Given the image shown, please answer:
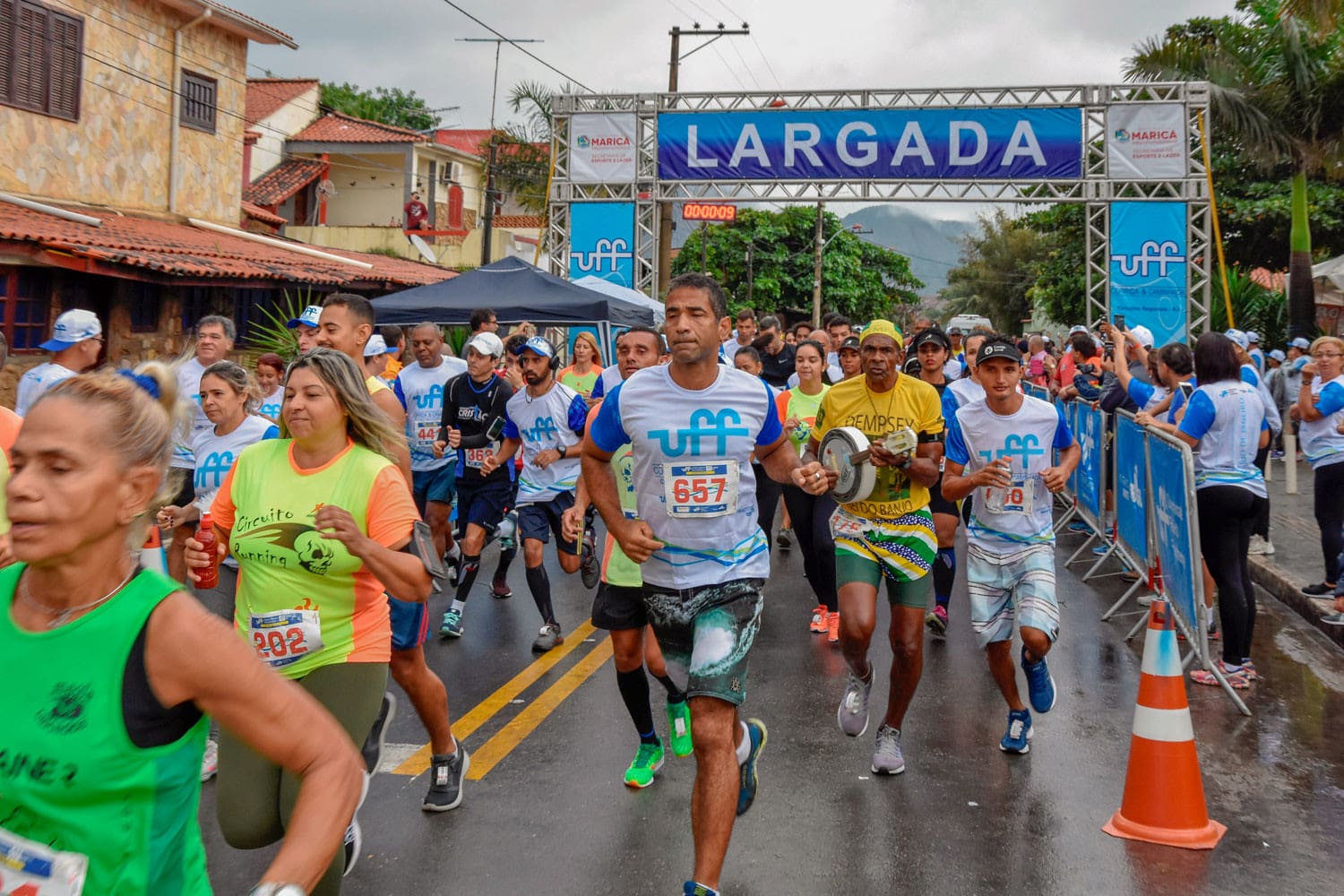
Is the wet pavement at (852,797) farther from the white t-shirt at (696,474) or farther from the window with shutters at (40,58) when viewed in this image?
the window with shutters at (40,58)

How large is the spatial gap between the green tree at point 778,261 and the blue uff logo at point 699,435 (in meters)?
50.3

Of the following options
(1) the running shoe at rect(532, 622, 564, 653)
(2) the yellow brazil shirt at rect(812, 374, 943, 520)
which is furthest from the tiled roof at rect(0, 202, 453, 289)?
(2) the yellow brazil shirt at rect(812, 374, 943, 520)

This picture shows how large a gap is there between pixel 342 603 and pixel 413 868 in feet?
3.86

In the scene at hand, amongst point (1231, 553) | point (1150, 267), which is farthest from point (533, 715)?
point (1150, 267)

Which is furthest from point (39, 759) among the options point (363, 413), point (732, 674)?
point (732, 674)

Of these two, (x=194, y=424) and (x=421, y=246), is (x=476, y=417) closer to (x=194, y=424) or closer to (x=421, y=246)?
(x=194, y=424)

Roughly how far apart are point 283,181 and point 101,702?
38528 millimetres

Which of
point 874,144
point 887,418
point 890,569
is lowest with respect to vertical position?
Answer: point 890,569

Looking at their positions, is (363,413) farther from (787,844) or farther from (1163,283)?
(1163,283)

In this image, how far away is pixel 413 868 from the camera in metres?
4.39

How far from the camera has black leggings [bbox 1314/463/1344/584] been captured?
8.34 metres

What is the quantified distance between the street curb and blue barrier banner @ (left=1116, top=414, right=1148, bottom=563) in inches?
49.4

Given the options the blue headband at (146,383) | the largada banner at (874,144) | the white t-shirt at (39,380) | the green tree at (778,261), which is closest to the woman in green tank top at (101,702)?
the blue headband at (146,383)

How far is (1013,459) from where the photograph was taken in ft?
19.5
